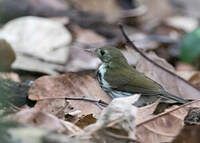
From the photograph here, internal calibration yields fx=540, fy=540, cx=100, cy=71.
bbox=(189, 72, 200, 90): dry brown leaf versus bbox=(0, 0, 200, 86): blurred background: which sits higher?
bbox=(189, 72, 200, 90): dry brown leaf

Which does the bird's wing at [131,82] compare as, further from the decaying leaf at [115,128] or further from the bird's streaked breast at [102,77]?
the decaying leaf at [115,128]

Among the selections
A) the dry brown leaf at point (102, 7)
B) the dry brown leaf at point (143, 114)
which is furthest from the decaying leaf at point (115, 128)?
the dry brown leaf at point (102, 7)

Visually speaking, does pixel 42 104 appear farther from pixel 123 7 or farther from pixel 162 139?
pixel 123 7

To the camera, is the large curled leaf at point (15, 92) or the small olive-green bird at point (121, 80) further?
the small olive-green bird at point (121, 80)

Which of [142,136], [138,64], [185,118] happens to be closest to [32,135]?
[142,136]

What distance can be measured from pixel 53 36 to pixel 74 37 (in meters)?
1.02

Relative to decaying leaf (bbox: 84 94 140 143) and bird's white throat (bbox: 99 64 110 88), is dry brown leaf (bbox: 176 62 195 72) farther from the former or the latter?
decaying leaf (bbox: 84 94 140 143)

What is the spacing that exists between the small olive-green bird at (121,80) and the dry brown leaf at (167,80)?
167 mm

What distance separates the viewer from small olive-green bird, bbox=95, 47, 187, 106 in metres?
4.31

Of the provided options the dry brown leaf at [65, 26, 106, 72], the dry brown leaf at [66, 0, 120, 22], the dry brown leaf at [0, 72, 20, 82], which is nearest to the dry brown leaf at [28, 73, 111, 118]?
the dry brown leaf at [0, 72, 20, 82]

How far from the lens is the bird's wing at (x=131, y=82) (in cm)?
433

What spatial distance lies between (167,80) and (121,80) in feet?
1.38

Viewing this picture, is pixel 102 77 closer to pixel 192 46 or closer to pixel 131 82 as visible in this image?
pixel 131 82

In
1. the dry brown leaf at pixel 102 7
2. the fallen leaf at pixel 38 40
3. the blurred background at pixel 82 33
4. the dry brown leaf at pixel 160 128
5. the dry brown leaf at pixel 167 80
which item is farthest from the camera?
the dry brown leaf at pixel 102 7
